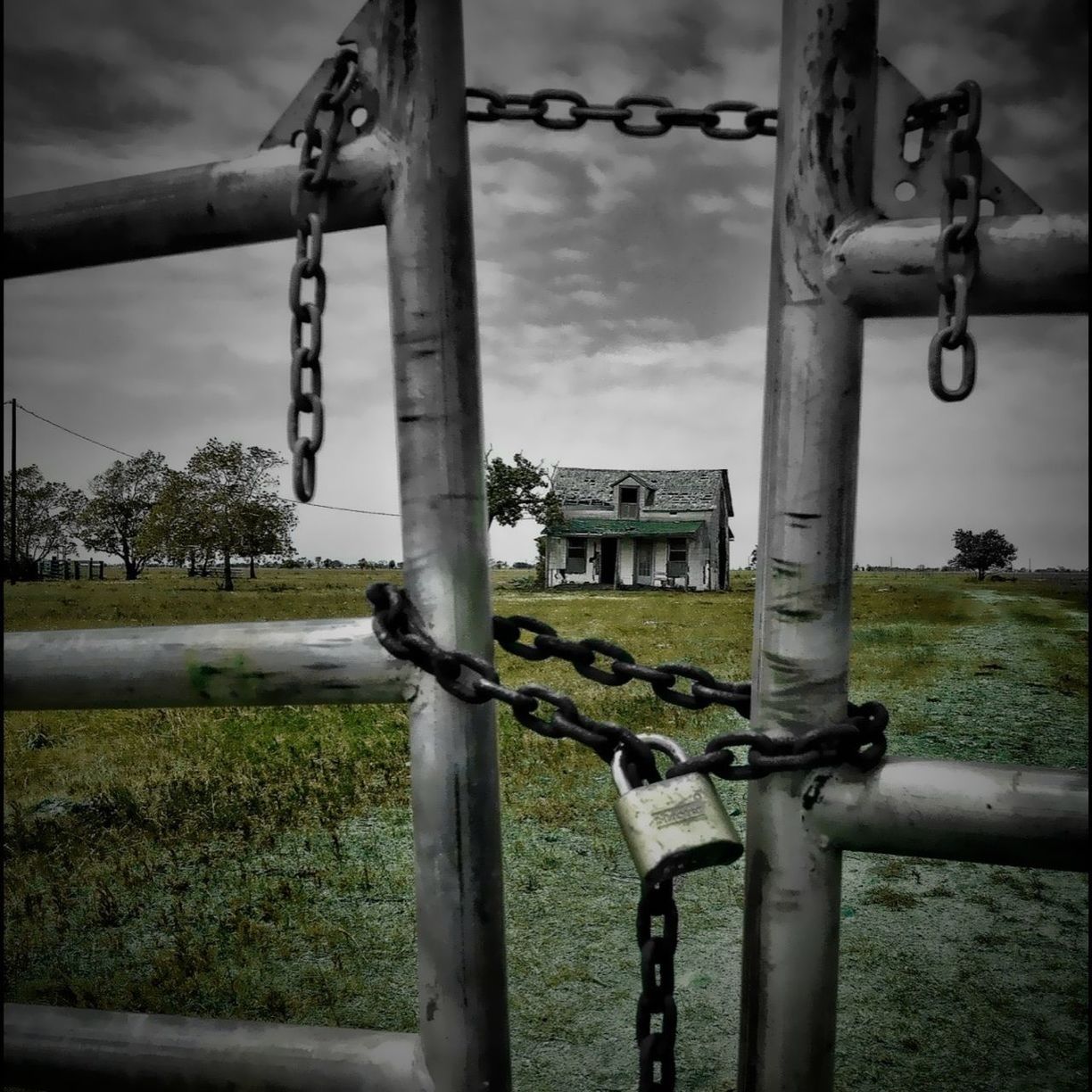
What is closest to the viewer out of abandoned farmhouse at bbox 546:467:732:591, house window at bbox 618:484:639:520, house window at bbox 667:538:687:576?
house window at bbox 667:538:687:576

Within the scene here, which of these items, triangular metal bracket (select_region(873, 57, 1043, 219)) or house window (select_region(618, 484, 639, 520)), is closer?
triangular metal bracket (select_region(873, 57, 1043, 219))

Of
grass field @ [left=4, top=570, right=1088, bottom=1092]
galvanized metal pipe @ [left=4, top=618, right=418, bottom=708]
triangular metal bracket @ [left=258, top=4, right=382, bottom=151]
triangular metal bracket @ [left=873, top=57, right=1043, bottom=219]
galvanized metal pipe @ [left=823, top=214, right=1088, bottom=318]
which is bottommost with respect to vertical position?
grass field @ [left=4, top=570, right=1088, bottom=1092]

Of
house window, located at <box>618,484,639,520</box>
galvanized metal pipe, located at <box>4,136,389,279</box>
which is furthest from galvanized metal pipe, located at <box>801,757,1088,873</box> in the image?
house window, located at <box>618,484,639,520</box>

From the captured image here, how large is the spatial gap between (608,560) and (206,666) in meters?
30.8

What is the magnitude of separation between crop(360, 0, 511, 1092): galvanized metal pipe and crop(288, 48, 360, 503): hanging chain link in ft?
0.20

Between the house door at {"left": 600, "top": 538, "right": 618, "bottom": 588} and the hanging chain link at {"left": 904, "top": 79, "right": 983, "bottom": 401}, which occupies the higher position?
the hanging chain link at {"left": 904, "top": 79, "right": 983, "bottom": 401}

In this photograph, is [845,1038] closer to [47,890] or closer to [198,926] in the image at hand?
[198,926]

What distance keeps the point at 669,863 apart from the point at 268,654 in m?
0.58

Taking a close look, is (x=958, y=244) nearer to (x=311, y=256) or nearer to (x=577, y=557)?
(x=311, y=256)

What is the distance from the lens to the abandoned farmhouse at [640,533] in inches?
1230

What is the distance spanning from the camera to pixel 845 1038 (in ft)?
7.35

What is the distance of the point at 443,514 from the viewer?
3.34 feet

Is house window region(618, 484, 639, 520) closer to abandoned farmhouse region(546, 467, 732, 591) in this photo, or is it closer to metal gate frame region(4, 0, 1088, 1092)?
abandoned farmhouse region(546, 467, 732, 591)

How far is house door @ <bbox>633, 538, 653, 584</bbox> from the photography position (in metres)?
31.2
